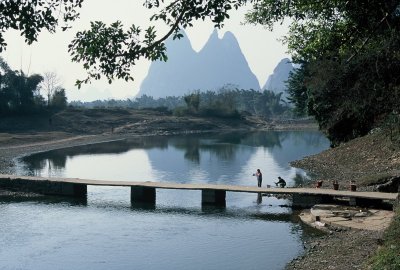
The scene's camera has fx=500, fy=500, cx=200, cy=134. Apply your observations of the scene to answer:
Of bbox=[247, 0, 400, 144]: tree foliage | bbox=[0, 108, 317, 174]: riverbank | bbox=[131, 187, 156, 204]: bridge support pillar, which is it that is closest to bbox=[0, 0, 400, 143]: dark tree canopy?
bbox=[247, 0, 400, 144]: tree foliage

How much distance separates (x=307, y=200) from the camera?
107 feet

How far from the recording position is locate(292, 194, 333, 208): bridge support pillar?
3219cm

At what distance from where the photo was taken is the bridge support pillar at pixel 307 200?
106 feet

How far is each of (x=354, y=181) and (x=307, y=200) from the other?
438cm

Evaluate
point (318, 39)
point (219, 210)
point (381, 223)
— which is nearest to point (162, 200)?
point (219, 210)

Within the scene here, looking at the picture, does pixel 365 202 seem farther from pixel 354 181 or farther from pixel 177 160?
pixel 177 160

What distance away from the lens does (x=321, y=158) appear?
2201 inches

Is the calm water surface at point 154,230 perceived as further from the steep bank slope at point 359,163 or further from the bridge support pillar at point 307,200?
the steep bank slope at point 359,163

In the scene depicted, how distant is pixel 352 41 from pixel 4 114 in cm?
9340

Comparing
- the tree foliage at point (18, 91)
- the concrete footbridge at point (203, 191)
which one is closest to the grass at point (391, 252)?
the concrete footbridge at point (203, 191)

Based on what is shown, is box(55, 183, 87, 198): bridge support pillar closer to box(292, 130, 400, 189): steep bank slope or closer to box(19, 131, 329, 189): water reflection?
box(19, 131, 329, 189): water reflection

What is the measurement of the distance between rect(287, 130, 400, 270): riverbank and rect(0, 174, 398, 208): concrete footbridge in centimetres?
314

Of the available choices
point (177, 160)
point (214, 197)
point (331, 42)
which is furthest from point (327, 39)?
point (177, 160)

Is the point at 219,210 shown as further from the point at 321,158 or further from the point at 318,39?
the point at 321,158
